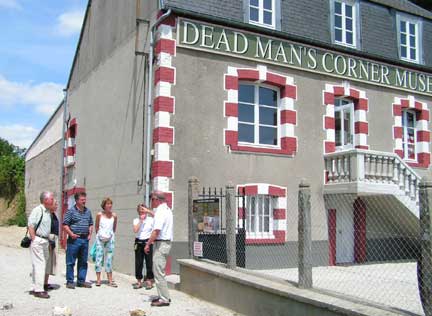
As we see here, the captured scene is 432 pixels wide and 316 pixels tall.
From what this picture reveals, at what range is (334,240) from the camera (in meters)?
14.7

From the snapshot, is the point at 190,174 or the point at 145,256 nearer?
the point at 145,256

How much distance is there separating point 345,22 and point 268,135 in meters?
4.56

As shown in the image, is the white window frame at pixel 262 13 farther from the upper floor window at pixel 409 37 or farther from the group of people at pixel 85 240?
the group of people at pixel 85 240

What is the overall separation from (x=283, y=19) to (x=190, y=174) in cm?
523

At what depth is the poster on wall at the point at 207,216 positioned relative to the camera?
33.7 ft

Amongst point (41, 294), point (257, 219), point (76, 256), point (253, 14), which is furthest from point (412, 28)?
point (41, 294)

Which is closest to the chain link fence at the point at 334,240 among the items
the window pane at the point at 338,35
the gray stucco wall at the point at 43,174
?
the window pane at the point at 338,35

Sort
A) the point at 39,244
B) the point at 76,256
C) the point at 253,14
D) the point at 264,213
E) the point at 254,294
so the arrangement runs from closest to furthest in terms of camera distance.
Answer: the point at 254,294 < the point at 39,244 < the point at 76,256 < the point at 264,213 < the point at 253,14

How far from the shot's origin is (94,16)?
1820 cm

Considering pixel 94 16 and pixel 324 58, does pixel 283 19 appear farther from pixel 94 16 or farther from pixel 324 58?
pixel 94 16

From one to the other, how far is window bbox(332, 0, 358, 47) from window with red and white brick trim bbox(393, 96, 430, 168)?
2.51 metres

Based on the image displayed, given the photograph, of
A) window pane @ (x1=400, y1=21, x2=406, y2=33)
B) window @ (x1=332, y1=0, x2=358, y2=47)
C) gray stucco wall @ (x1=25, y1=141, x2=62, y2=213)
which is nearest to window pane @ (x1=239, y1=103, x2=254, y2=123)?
window @ (x1=332, y1=0, x2=358, y2=47)

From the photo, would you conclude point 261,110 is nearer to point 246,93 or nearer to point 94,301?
point 246,93

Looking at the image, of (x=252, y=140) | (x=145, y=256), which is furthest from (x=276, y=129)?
(x=145, y=256)
